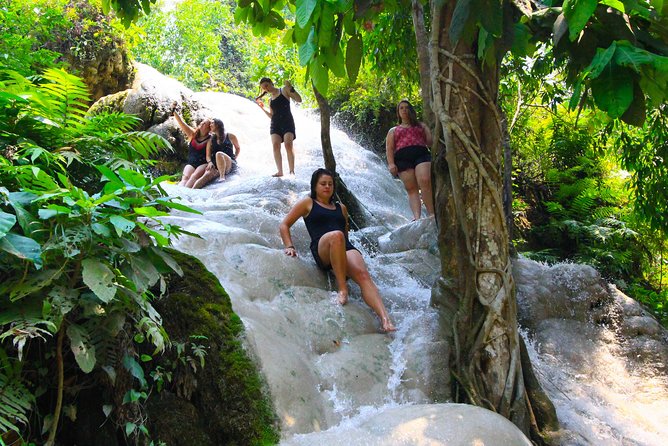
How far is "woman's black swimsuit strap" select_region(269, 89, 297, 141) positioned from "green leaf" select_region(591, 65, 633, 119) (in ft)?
19.6

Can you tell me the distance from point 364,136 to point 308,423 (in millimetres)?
9449

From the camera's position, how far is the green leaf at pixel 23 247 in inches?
82.8

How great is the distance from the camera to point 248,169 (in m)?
9.79

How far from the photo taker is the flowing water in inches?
134

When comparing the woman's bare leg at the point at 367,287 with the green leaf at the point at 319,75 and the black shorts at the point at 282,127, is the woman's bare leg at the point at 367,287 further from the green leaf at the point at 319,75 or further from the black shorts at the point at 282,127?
the black shorts at the point at 282,127

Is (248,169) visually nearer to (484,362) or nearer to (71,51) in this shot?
(71,51)

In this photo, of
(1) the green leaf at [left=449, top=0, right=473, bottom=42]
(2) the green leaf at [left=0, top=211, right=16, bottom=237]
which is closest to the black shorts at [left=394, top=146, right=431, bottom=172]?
(1) the green leaf at [left=449, top=0, right=473, bottom=42]

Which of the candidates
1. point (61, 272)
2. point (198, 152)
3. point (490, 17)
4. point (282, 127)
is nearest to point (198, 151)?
point (198, 152)

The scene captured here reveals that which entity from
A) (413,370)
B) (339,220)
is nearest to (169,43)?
(339,220)

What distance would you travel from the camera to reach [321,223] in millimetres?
4840

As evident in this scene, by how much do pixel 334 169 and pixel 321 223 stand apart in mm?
1551

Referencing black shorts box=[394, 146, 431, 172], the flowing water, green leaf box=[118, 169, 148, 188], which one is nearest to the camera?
green leaf box=[118, 169, 148, 188]

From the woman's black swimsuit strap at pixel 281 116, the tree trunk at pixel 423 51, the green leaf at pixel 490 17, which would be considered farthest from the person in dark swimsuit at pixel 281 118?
the green leaf at pixel 490 17

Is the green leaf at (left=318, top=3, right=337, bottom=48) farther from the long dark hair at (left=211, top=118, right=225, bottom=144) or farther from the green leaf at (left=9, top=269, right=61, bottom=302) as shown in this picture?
the long dark hair at (left=211, top=118, right=225, bottom=144)
